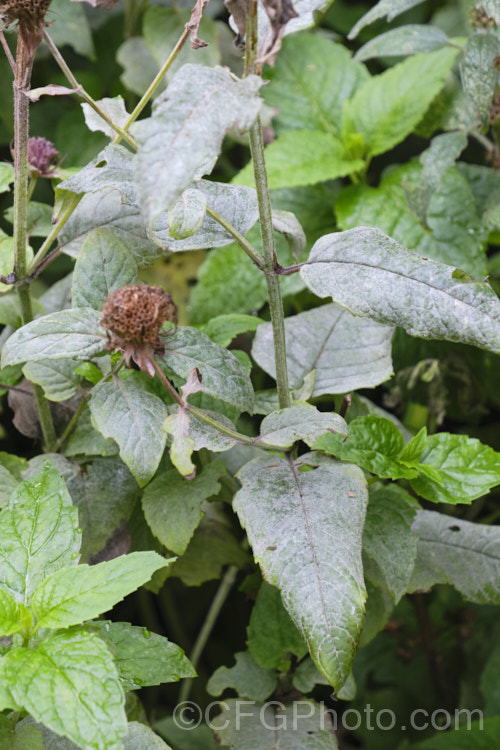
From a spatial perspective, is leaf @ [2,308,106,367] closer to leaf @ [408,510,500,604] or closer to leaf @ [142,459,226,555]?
leaf @ [142,459,226,555]

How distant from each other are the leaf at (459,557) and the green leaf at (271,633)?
16 centimetres

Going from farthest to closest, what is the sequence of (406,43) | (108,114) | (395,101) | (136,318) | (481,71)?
(395,101)
(406,43)
(481,71)
(108,114)
(136,318)

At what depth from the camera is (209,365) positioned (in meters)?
0.72

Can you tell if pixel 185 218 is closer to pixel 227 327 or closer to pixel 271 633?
pixel 227 327

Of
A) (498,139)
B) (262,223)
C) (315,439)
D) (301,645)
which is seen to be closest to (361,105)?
(498,139)

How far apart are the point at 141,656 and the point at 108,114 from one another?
56 centimetres

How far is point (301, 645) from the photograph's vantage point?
0.85 m

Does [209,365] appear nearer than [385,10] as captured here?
Yes

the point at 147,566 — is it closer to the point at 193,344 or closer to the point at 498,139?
the point at 193,344

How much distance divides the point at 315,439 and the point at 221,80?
0.35m

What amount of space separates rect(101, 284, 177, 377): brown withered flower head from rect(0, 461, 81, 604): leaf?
0.49 feet

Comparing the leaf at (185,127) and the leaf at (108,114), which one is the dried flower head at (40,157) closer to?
the leaf at (108,114)

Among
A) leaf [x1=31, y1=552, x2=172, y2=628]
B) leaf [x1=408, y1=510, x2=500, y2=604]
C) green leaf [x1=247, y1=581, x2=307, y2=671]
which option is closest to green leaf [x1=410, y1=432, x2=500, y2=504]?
leaf [x1=408, y1=510, x2=500, y2=604]

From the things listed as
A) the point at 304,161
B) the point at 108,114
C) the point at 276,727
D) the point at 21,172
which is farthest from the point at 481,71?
the point at 276,727
